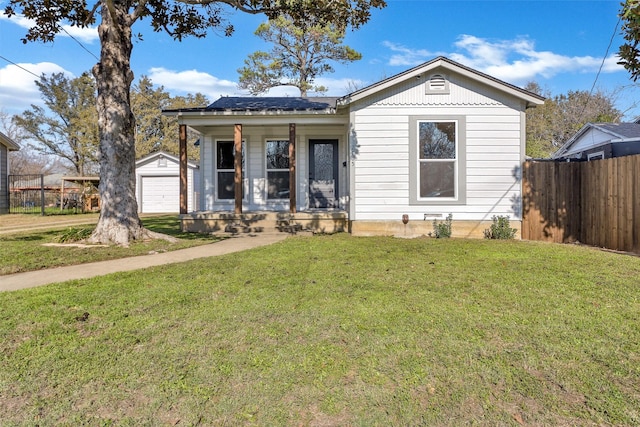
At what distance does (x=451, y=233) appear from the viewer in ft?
28.3

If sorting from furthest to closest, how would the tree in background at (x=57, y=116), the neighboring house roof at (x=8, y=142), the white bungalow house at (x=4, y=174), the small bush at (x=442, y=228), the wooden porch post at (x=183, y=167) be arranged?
the tree in background at (x=57, y=116) → the white bungalow house at (x=4, y=174) → the neighboring house roof at (x=8, y=142) → the wooden porch post at (x=183, y=167) → the small bush at (x=442, y=228)

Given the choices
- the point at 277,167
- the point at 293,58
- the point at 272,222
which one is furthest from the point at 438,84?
the point at 293,58

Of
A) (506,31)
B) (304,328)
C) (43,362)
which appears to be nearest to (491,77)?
(304,328)

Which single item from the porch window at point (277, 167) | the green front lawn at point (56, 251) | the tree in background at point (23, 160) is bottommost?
the green front lawn at point (56, 251)

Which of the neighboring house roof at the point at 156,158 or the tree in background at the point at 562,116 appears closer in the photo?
the neighboring house roof at the point at 156,158

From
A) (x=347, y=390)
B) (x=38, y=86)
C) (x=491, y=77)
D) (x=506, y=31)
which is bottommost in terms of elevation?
(x=347, y=390)

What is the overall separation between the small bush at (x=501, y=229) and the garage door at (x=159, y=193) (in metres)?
16.7

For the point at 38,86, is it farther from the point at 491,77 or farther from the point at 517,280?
the point at 517,280

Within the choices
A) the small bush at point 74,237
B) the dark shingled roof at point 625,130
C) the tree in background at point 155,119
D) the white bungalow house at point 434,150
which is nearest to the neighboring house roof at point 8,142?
the tree in background at point 155,119

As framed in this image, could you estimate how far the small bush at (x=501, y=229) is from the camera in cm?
841

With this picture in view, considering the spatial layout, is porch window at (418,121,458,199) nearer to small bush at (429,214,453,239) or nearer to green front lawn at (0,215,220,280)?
small bush at (429,214,453,239)

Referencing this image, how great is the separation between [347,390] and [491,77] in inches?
326

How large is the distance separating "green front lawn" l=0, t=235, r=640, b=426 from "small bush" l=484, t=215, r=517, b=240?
3.62 metres

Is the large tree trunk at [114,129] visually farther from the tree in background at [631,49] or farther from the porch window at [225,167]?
the tree in background at [631,49]
